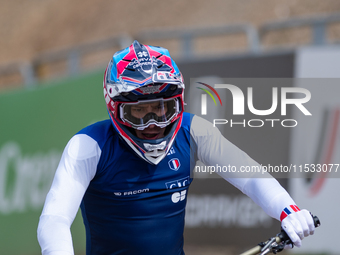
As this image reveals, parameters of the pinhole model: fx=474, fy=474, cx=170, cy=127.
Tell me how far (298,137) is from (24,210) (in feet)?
16.0

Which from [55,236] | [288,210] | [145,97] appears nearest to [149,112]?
[145,97]

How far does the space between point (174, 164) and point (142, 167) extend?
244 mm

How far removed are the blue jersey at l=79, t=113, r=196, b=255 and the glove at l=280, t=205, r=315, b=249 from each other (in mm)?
852

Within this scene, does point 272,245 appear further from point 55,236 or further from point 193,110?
point 193,110

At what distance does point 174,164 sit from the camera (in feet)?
11.6

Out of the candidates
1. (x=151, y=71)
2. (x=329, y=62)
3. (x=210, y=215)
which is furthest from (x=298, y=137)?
(x=151, y=71)

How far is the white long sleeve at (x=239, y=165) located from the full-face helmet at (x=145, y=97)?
29 cm

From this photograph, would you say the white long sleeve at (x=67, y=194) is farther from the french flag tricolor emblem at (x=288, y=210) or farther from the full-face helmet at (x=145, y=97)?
the french flag tricolor emblem at (x=288, y=210)

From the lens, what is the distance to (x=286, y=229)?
10.1 feet

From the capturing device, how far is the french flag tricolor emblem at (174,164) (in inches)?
139

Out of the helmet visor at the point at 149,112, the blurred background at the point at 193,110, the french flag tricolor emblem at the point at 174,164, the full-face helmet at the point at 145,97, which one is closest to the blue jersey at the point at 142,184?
the french flag tricolor emblem at the point at 174,164

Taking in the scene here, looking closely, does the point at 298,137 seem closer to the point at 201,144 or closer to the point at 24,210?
the point at 201,144

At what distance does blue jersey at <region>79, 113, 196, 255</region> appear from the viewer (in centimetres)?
341

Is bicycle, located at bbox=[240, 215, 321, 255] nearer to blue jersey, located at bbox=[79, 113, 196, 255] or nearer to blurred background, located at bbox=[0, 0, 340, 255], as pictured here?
blue jersey, located at bbox=[79, 113, 196, 255]
